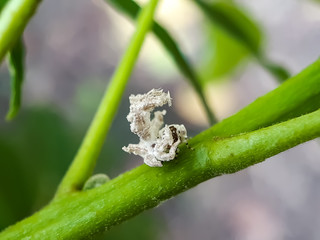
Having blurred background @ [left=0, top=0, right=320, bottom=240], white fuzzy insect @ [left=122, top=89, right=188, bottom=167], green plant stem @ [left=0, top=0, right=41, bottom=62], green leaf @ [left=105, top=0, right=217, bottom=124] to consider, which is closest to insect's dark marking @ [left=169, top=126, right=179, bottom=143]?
white fuzzy insect @ [left=122, top=89, right=188, bottom=167]

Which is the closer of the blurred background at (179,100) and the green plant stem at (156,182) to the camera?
the green plant stem at (156,182)

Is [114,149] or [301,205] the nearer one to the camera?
[114,149]

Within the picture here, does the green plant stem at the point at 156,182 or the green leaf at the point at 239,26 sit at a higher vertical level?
the green leaf at the point at 239,26

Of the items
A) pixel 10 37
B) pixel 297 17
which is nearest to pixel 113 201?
pixel 10 37

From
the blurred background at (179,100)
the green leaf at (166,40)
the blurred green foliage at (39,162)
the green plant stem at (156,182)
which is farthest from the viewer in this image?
the blurred background at (179,100)

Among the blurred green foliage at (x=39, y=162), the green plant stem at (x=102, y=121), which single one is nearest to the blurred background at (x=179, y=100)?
the blurred green foliage at (x=39, y=162)

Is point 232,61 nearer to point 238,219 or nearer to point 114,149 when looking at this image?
point 114,149

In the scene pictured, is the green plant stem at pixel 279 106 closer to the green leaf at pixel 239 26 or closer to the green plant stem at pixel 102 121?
the green plant stem at pixel 102 121
